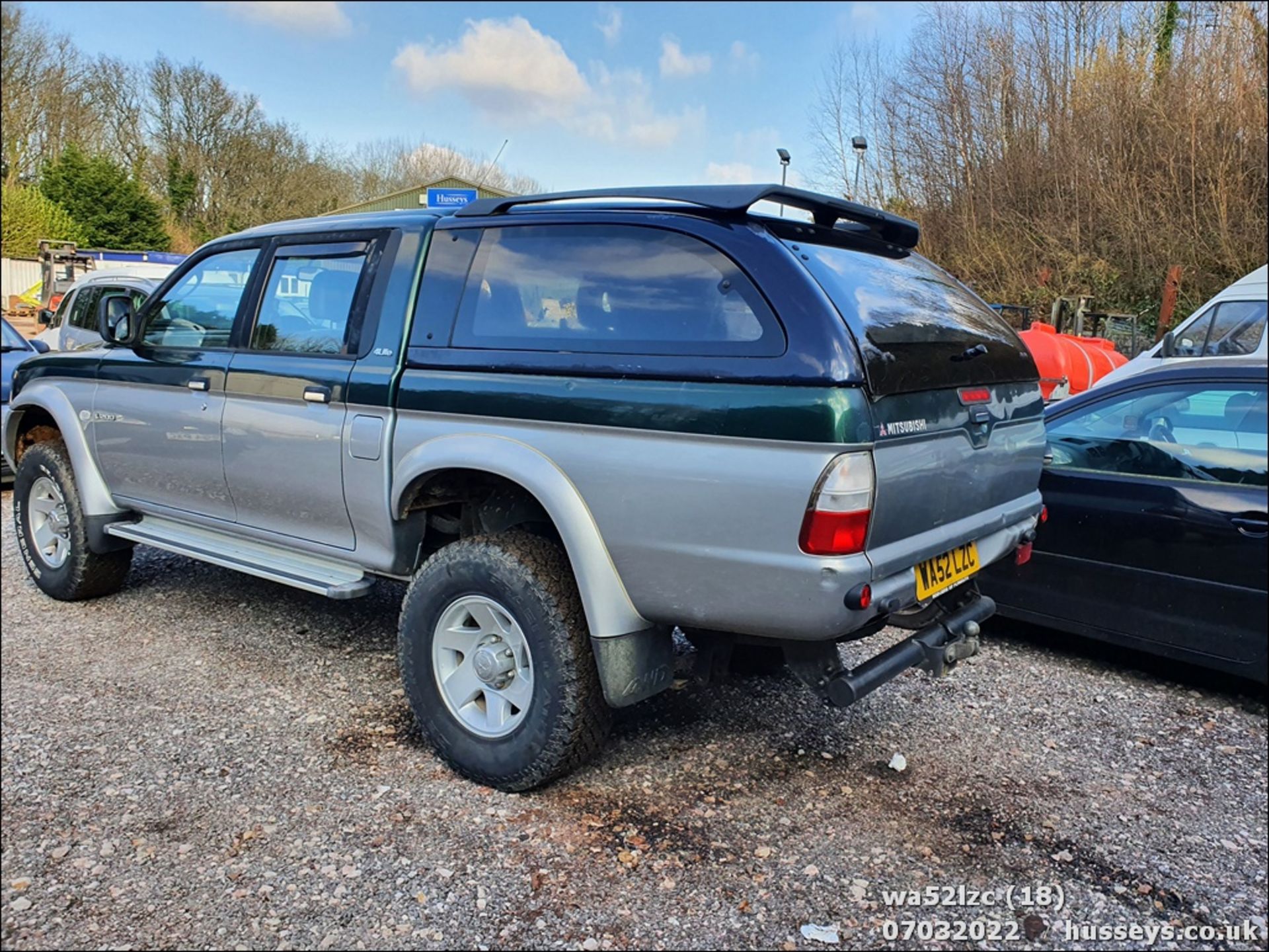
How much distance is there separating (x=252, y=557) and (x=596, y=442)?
1.95 meters

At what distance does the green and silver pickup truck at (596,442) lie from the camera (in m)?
2.33

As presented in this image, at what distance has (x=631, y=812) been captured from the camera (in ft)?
9.77

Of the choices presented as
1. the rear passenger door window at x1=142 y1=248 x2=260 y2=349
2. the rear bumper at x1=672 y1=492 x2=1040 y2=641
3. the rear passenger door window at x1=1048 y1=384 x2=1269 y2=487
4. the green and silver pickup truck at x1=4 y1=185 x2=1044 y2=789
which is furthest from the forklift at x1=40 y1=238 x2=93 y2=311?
the rear passenger door window at x1=1048 y1=384 x2=1269 y2=487

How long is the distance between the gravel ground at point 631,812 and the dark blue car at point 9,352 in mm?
4161

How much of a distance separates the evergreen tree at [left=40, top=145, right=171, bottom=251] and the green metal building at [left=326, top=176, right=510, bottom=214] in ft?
2.34

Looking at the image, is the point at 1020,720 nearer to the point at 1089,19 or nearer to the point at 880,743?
the point at 880,743

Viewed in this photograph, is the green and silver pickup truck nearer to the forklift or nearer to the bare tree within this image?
the bare tree

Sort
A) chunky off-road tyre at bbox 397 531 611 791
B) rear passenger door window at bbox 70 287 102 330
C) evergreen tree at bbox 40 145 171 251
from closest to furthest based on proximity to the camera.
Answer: evergreen tree at bbox 40 145 171 251
chunky off-road tyre at bbox 397 531 611 791
rear passenger door window at bbox 70 287 102 330

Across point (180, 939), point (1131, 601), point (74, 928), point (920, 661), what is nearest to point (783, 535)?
point (920, 661)

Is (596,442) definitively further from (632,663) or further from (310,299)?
(310,299)

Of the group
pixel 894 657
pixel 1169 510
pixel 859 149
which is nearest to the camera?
pixel 1169 510

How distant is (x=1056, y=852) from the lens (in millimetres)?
2740

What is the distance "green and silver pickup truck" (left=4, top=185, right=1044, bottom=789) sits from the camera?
2.33 m

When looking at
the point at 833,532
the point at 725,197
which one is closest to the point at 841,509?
the point at 833,532
